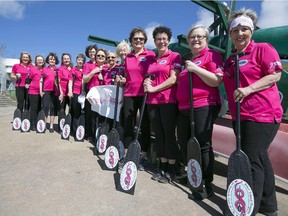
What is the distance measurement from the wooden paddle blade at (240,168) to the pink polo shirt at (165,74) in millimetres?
1184

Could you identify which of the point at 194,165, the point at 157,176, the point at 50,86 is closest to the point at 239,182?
the point at 194,165

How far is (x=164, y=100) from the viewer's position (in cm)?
358

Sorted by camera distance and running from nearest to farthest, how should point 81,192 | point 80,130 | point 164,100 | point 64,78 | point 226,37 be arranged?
point 81,192 < point 164,100 < point 226,37 < point 80,130 < point 64,78

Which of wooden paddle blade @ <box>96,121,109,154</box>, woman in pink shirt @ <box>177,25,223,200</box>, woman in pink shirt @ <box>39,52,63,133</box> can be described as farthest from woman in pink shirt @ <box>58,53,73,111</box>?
woman in pink shirt @ <box>177,25,223,200</box>

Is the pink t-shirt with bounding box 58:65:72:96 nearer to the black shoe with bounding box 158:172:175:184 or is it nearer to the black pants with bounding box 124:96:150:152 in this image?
the black pants with bounding box 124:96:150:152

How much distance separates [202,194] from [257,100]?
1261 mm

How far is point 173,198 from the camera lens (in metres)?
3.19

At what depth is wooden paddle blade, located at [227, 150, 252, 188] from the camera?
102 inches

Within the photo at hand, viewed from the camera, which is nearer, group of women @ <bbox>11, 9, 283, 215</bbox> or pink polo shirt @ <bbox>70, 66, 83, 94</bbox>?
group of women @ <bbox>11, 9, 283, 215</bbox>

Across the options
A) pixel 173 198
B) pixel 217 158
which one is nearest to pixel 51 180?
pixel 173 198

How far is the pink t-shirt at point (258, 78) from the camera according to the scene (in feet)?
8.32

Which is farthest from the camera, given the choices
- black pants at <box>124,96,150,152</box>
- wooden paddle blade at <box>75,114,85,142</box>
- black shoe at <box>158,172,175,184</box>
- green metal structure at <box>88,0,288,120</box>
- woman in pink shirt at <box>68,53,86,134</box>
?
woman in pink shirt at <box>68,53,86,134</box>

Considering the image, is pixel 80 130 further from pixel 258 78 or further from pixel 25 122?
pixel 258 78

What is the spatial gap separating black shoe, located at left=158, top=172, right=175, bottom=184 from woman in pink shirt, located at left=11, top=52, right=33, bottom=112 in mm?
5383
